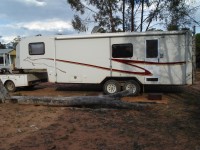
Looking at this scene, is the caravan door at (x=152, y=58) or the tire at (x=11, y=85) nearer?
the caravan door at (x=152, y=58)

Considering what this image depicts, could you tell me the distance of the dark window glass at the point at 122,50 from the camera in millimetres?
15330

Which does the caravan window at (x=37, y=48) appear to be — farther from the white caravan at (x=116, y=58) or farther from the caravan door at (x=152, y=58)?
the caravan door at (x=152, y=58)

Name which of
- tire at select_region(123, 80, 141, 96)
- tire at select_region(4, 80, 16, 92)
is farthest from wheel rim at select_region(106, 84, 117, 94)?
tire at select_region(4, 80, 16, 92)

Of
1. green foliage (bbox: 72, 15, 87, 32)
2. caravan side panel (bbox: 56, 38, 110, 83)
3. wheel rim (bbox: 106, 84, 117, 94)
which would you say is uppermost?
green foliage (bbox: 72, 15, 87, 32)

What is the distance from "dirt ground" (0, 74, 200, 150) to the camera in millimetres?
7688

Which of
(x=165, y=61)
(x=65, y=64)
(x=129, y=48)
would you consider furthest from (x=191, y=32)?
(x=65, y=64)

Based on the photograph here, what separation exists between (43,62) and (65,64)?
124 centimetres

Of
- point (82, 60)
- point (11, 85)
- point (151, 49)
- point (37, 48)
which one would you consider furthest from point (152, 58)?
point (11, 85)

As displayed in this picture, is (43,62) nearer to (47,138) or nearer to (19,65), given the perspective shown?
(19,65)

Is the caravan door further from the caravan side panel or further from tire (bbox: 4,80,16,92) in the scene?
tire (bbox: 4,80,16,92)

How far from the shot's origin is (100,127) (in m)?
9.35

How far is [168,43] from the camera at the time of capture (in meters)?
14.7

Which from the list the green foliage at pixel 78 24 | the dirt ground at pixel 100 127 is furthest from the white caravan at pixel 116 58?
the green foliage at pixel 78 24

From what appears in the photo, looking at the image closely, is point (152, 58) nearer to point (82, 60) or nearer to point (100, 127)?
point (82, 60)
